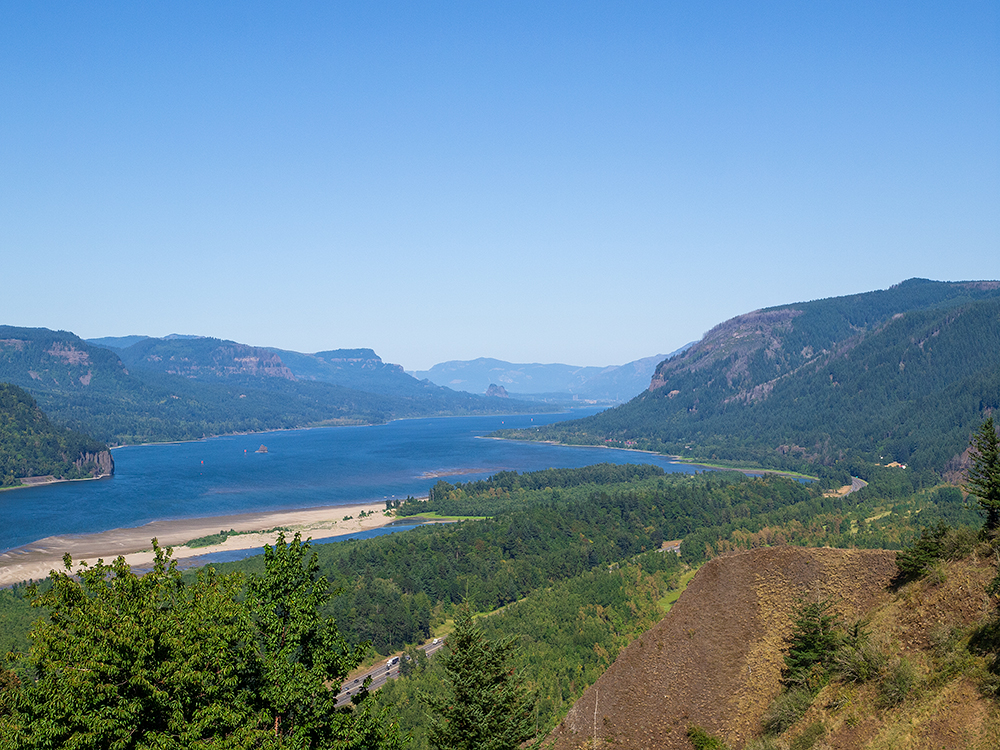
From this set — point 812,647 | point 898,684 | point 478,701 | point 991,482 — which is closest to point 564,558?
point 812,647

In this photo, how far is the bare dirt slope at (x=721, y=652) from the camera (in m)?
34.4

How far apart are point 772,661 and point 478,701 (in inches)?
678

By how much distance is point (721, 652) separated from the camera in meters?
36.8

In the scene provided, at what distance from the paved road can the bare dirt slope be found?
42.0m

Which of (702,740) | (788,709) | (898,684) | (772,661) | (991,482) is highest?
(991,482)

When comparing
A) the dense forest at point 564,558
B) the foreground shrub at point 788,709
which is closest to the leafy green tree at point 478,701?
the foreground shrub at point 788,709

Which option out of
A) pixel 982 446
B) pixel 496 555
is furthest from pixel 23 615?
pixel 982 446

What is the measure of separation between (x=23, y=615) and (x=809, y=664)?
302 ft

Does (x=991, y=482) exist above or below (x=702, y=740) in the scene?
above

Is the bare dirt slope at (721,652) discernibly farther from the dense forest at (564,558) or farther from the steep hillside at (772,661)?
the dense forest at (564,558)

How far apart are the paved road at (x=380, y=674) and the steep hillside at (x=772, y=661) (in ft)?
139

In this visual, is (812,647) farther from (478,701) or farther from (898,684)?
(478,701)

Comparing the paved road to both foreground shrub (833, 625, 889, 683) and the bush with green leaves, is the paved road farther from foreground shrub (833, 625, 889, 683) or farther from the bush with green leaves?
foreground shrub (833, 625, 889, 683)

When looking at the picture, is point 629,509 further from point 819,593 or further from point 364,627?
point 819,593
